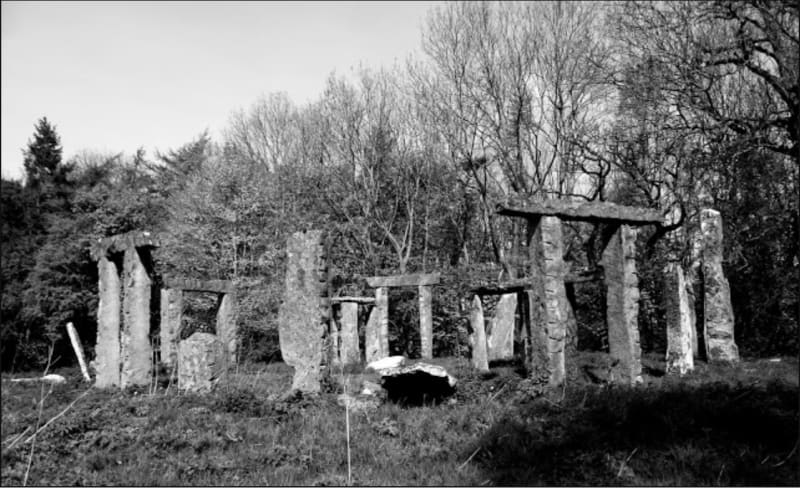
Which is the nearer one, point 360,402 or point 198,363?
point 360,402

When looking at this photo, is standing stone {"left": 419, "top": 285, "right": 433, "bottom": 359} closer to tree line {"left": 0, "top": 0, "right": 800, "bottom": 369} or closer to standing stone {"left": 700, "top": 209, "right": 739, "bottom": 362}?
tree line {"left": 0, "top": 0, "right": 800, "bottom": 369}

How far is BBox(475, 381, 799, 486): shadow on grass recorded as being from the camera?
6352mm

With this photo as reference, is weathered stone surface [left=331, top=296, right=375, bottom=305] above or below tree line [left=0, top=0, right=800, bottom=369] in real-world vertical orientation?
below

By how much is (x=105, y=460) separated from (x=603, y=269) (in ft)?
30.9

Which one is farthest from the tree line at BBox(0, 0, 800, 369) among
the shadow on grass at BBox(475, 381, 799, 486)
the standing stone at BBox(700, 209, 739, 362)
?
the shadow on grass at BBox(475, 381, 799, 486)

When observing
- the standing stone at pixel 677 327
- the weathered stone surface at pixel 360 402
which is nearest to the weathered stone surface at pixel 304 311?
the weathered stone surface at pixel 360 402

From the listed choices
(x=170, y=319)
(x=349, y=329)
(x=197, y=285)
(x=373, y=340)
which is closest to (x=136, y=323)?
(x=197, y=285)

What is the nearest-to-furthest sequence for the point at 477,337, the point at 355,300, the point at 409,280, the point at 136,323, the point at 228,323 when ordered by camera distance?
the point at 136,323
the point at 477,337
the point at 228,323
the point at 409,280
the point at 355,300

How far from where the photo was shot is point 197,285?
18000 mm

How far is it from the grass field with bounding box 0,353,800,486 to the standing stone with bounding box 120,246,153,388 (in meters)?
3.28

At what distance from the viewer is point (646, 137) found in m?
19.1

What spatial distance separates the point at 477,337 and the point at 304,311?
251 inches

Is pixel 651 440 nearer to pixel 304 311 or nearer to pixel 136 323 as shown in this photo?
pixel 304 311

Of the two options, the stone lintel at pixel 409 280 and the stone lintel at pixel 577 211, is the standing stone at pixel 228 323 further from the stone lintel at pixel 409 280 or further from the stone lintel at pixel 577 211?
the stone lintel at pixel 577 211
